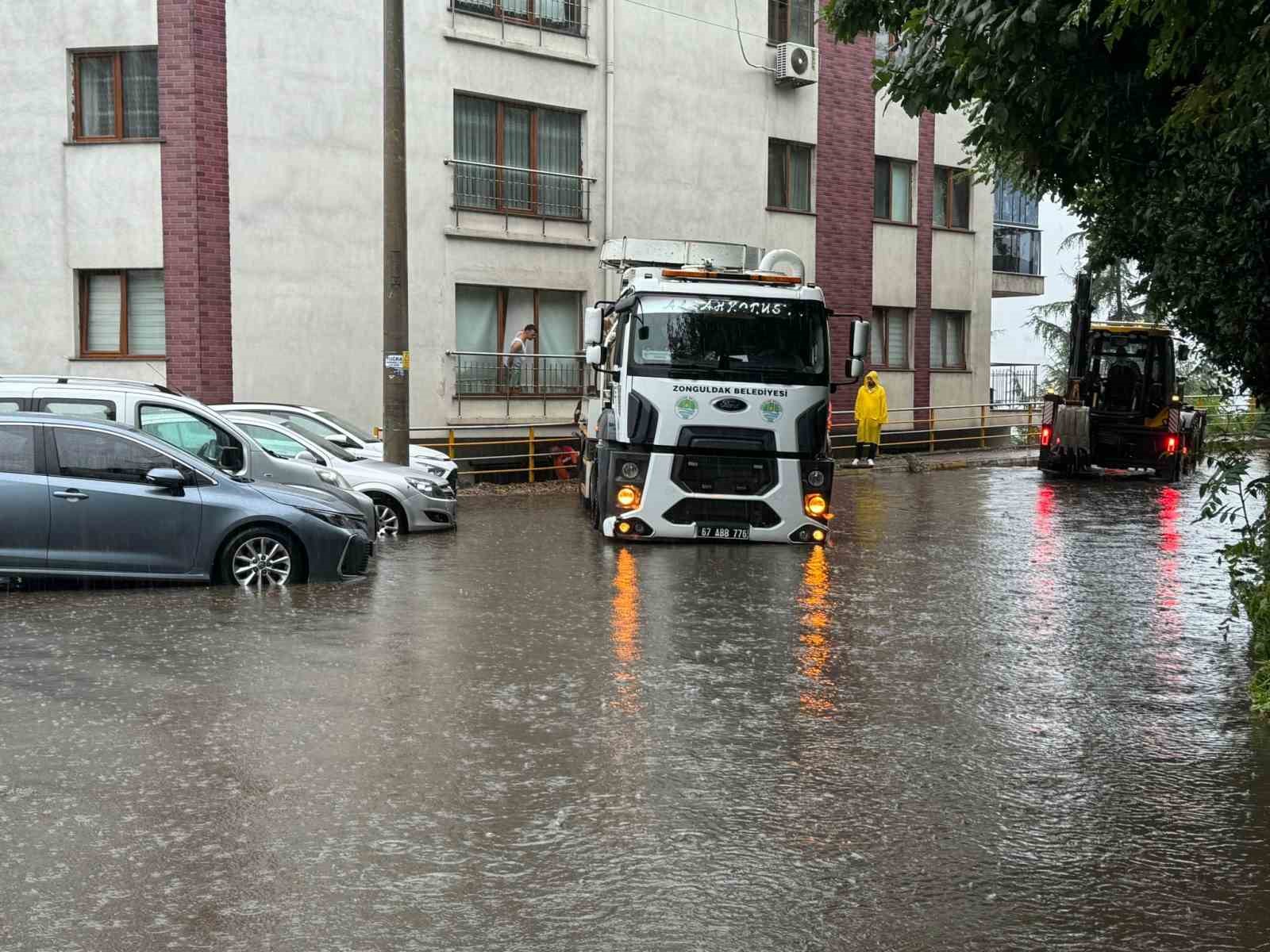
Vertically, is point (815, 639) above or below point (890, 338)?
below

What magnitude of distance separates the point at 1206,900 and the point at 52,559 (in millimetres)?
9379

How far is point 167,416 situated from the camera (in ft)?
45.1

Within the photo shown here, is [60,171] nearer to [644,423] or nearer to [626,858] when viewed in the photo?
[644,423]

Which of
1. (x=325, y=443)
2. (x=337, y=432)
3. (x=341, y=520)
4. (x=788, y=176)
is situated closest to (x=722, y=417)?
(x=325, y=443)

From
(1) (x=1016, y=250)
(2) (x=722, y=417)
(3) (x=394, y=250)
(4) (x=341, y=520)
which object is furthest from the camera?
(1) (x=1016, y=250)

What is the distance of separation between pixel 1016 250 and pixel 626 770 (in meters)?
34.5

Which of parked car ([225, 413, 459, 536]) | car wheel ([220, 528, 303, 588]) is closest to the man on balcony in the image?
parked car ([225, 413, 459, 536])

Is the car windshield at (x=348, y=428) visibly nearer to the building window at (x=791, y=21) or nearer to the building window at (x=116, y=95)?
the building window at (x=116, y=95)

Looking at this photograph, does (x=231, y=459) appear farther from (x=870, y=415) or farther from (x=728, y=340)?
(x=870, y=415)

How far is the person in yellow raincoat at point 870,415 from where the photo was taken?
29938 millimetres

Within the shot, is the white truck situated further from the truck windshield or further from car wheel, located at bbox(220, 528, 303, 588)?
Answer: car wheel, located at bbox(220, 528, 303, 588)

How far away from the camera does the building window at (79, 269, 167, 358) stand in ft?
74.1

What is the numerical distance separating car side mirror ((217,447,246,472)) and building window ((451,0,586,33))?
44.3ft

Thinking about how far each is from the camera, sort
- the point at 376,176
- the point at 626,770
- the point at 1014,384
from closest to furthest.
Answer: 1. the point at 626,770
2. the point at 376,176
3. the point at 1014,384
